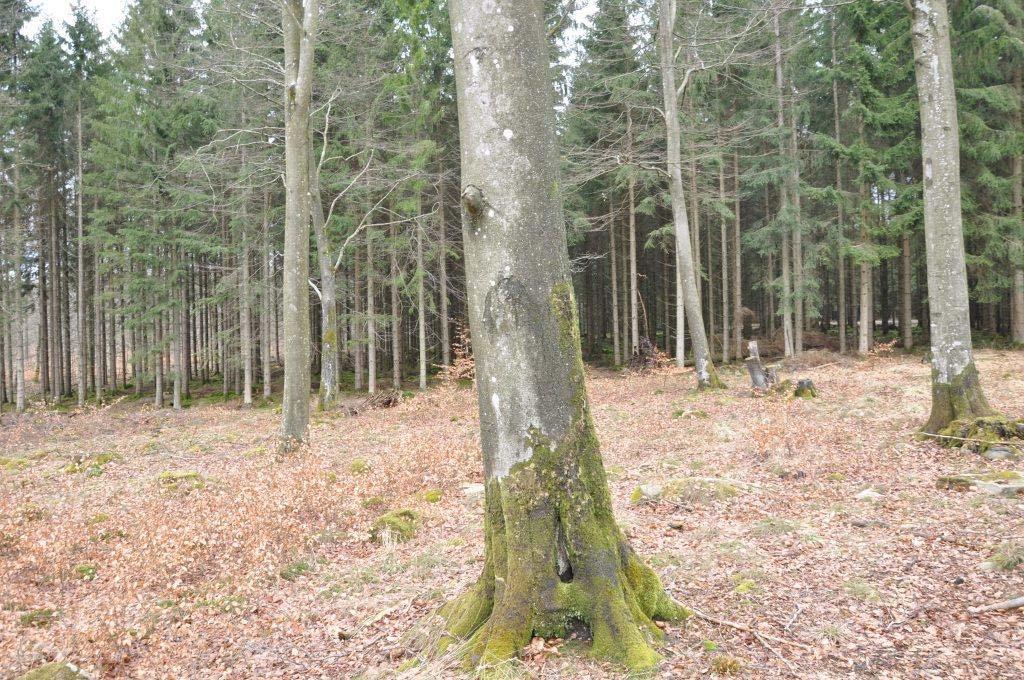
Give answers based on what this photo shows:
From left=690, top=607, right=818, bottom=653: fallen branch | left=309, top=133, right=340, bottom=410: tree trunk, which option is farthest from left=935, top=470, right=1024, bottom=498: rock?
left=309, top=133, right=340, bottom=410: tree trunk

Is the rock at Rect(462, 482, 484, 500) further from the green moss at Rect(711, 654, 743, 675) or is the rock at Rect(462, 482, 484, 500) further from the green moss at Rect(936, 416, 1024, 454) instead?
the green moss at Rect(936, 416, 1024, 454)

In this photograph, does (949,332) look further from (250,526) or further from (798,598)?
(250,526)

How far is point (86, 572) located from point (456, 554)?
3414 mm

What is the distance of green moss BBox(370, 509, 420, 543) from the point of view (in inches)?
234

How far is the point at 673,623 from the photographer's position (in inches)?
132

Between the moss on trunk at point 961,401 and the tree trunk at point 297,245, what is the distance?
9.71m

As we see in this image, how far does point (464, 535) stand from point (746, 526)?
272 centimetres

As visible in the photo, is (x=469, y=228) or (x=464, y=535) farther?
(x=464, y=535)

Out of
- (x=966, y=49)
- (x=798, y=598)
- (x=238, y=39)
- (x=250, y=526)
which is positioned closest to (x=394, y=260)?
(x=238, y=39)

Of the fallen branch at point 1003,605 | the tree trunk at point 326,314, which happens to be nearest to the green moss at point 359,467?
the tree trunk at point 326,314

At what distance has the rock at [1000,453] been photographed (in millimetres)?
6492

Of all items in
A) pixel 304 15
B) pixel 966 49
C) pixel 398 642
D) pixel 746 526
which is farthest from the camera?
pixel 966 49

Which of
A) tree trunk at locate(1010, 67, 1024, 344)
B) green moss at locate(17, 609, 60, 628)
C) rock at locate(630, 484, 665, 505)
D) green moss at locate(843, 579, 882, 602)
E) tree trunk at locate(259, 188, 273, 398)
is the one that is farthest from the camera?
tree trunk at locate(259, 188, 273, 398)

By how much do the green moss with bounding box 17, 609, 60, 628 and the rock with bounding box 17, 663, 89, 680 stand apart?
0.96 meters
